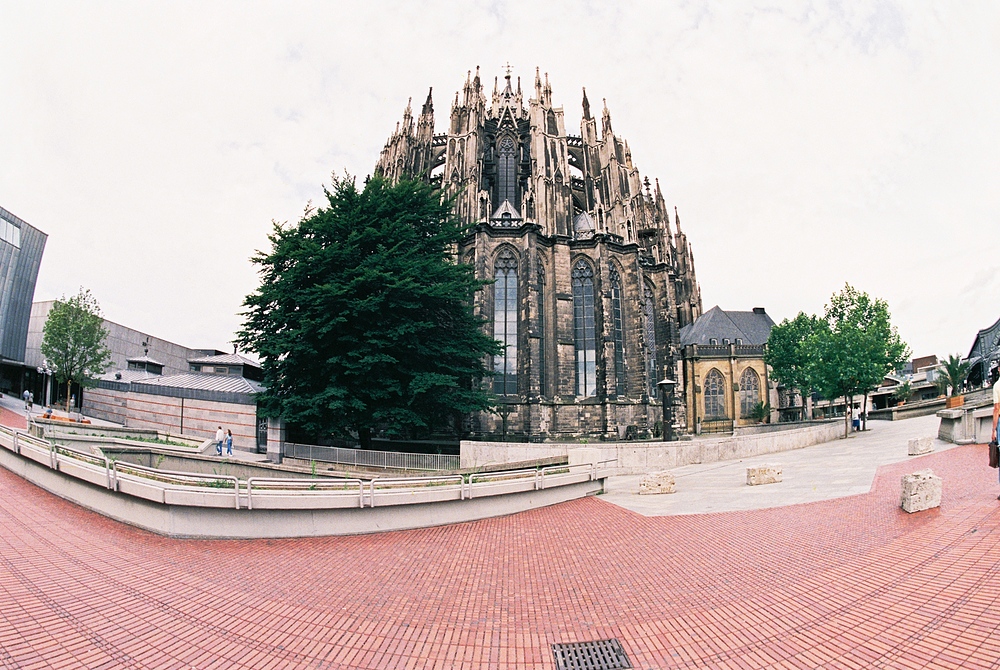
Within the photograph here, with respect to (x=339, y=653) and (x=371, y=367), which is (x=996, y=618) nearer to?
(x=339, y=653)

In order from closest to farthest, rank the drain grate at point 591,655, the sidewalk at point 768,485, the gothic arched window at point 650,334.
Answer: the drain grate at point 591,655 < the sidewalk at point 768,485 < the gothic arched window at point 650,334

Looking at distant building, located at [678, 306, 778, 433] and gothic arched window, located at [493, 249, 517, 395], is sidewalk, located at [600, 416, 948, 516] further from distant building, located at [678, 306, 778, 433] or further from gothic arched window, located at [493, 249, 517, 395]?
distant building, located at [678, 306, 778, 433]

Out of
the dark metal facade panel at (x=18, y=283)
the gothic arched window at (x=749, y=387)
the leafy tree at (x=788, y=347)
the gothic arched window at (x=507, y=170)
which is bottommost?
the gothic arched window at (x=749, y=387)

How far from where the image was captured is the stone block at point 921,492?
796 centimetres

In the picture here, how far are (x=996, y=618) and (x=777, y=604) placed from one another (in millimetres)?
1796

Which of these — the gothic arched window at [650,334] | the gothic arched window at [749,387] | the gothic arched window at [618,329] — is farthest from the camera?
the gothic arched window at [749,387]

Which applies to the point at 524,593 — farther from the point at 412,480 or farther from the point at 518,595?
the point at 412,480

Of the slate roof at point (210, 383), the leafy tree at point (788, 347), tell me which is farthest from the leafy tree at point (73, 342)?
the leafy tree at point (788, 347)

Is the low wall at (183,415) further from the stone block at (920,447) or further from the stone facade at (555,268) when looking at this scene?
the stone block at (920,447)

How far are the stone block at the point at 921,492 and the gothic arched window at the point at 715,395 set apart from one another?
1414 inches

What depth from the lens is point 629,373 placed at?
33.7 meters

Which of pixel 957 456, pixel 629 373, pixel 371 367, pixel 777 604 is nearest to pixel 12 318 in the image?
pixel 371 367

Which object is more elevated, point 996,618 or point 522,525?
point 996,618

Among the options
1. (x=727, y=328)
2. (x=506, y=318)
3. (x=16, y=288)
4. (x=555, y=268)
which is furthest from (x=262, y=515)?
(x=16, y=288)
